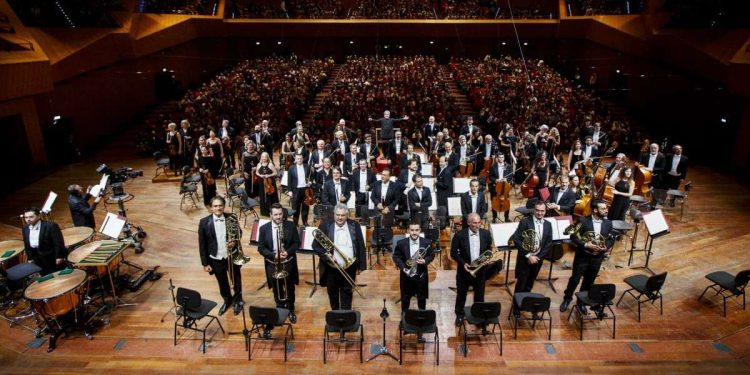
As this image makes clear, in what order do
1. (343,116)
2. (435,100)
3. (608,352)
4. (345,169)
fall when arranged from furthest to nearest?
(435,100) → (343,116) → (345,169) → (608,352)

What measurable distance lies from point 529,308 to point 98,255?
5.85 m

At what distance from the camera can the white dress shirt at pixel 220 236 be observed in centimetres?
595

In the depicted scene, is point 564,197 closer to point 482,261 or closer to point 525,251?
point 525,251

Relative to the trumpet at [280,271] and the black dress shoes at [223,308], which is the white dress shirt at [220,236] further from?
the black dress shoes at [223,308]

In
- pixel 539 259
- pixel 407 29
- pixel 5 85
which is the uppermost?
pixel 407 29

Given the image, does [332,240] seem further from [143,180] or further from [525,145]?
[143,180]

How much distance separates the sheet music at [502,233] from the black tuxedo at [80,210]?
649cm

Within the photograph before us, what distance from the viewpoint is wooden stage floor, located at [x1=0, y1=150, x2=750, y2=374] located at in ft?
18.1

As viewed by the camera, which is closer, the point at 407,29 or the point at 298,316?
the point at 298,316

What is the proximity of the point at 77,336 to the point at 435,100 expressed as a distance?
1282 cm

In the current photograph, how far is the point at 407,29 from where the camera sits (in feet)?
78.2

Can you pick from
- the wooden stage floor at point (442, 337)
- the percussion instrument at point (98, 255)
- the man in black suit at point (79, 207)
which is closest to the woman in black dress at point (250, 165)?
the wooden stage floor at point (442, 337)

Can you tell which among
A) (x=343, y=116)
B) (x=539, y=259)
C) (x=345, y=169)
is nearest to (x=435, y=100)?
(x=343, y=116)

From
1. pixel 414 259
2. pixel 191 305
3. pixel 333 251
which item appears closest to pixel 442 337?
pixel 414 259
